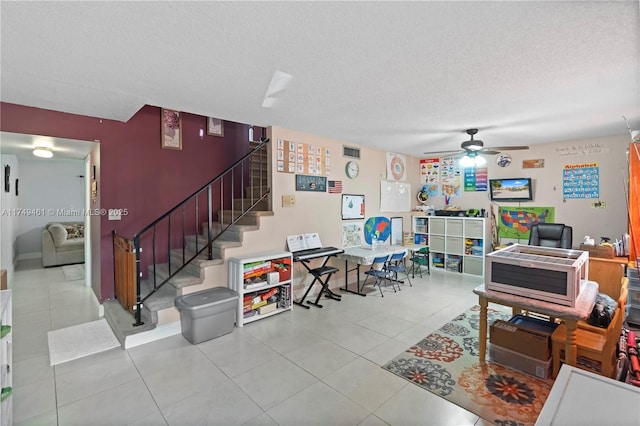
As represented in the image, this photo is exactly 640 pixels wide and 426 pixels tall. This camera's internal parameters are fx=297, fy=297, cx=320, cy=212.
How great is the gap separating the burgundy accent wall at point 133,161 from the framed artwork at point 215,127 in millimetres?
70

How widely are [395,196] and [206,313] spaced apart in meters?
4.41

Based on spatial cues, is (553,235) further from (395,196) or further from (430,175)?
(430,175)

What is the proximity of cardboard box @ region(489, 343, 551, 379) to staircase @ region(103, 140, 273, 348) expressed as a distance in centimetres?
292

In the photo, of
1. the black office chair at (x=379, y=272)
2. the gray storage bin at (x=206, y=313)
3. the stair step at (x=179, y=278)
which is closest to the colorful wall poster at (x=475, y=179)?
the black office chair at (x=379, y=272)

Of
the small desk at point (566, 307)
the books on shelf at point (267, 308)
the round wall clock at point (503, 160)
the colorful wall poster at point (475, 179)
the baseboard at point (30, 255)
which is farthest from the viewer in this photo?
the baseboard at point (30, 255)

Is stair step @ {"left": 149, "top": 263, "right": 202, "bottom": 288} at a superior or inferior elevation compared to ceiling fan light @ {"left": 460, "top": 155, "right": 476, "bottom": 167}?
inferior

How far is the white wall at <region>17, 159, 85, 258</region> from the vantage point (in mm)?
6557

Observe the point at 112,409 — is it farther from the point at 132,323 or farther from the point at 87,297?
the point at 87,297

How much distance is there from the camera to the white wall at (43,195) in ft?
21.5

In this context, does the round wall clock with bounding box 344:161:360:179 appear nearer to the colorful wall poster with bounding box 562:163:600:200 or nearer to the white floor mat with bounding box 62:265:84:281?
the colorful wall poster with bounding box 562:163:600:200

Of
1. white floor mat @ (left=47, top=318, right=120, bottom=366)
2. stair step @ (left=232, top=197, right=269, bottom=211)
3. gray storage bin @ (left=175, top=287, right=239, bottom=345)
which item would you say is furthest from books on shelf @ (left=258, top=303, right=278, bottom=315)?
white floor mat @ (left=47, top=318, right=120, bottom=366)

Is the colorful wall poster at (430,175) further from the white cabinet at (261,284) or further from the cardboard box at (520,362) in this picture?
the cardboard box at (520,362)

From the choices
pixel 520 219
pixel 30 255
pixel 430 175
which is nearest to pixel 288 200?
pixel 430 175

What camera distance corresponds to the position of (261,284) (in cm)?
364
